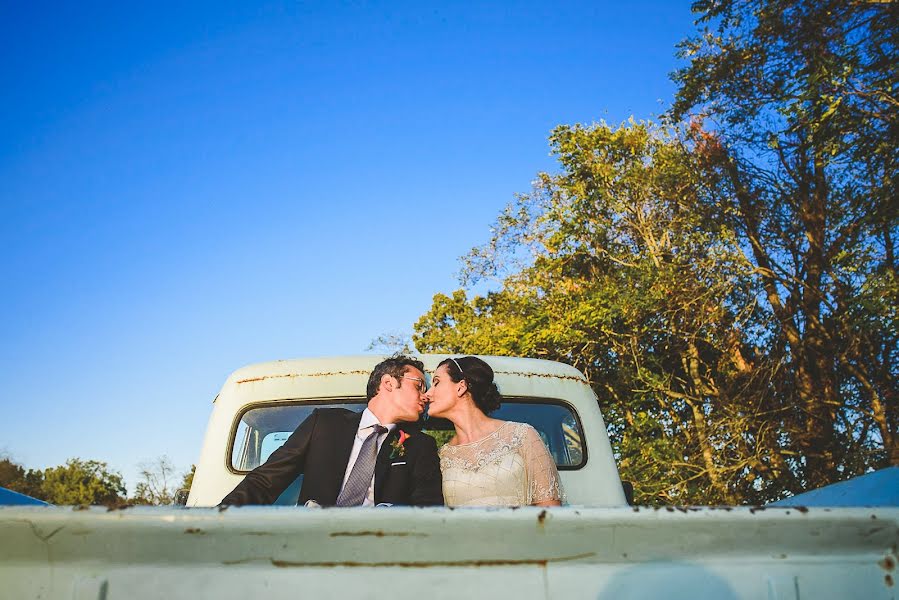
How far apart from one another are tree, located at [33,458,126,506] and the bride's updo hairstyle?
3215cm

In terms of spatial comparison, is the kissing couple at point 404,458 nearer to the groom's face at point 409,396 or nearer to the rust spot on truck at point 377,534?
the groom's face at point 409,396

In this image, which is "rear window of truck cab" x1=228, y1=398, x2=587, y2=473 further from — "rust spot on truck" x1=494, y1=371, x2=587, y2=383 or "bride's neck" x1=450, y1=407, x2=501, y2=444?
"bride's neck" x1=450, y1=407, x2=501, y2=444

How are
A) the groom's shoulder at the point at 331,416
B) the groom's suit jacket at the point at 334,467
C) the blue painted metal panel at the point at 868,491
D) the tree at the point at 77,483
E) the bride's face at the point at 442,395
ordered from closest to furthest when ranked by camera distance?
the blue painted metal panel at the point at 868,491 → the groom's suit jacket at the point at 334,467 → the groom's shoulder at the point at 331,416 → the bride's face at the point at 442,395 → the tree at the point at 77,483

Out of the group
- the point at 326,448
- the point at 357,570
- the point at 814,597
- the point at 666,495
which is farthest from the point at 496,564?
the point at 666,495

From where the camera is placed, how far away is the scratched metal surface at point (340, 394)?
3791mm

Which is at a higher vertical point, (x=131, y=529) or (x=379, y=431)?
(x=379, y=431)

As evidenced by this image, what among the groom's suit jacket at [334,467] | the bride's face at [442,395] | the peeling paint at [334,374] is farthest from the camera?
the peeling paint at [334,374]

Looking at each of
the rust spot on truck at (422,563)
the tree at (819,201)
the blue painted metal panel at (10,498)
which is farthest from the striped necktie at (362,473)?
the tree at (819,201)

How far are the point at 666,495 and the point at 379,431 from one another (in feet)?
32.5

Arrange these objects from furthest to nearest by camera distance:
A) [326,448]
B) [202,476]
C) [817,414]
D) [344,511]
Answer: [817,414] → [202,476] → [326,448] → [344,511]

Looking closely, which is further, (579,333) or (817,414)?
(579,333)

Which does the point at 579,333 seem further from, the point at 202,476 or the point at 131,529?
the point at 131,529

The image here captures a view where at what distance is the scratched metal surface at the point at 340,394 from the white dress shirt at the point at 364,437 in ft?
1.57

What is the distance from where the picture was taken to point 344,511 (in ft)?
4.74
